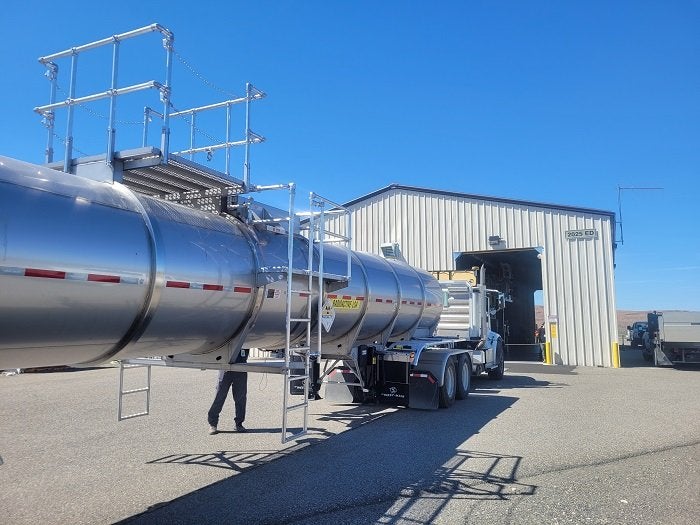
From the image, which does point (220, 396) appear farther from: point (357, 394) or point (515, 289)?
point (515, 289)

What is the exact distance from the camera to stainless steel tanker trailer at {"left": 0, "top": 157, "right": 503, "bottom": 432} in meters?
3.72

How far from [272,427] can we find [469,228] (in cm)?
1522

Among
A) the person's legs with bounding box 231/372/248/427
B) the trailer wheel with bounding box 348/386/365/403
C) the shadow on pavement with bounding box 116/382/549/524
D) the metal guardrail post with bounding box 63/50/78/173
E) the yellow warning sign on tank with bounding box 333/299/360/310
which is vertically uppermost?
the metal guardrail post with bounding box 63/50/78/173

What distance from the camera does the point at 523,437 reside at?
7.77 m

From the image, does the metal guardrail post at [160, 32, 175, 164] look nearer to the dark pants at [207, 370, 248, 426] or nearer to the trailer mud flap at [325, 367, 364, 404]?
the dark pants at [207, 370, 248, 426]

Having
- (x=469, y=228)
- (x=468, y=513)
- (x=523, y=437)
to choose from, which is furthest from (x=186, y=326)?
(x=469, y=228)

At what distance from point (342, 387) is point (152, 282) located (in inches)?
262

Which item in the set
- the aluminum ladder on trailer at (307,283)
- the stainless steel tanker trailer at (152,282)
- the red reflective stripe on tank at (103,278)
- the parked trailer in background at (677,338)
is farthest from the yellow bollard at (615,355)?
the red reflective stripe on tank at (103,278)

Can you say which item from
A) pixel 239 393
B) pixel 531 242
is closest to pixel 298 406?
pixel 239 393

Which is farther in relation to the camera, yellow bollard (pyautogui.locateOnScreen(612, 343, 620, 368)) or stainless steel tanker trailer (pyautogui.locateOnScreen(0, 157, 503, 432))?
yellow bollard (pyautogui.locateOnScreen(612, 343, 620, 368))

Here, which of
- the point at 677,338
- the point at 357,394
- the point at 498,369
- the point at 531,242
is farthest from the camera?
the point at 531,242

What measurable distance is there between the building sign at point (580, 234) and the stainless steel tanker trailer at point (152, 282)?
13852mm

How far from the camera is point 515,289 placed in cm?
2928

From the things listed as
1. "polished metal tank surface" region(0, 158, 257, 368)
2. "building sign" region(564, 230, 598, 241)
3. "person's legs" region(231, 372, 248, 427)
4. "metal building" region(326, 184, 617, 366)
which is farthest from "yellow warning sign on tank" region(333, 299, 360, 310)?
"building sign" region(564, 230, 598, 241)
